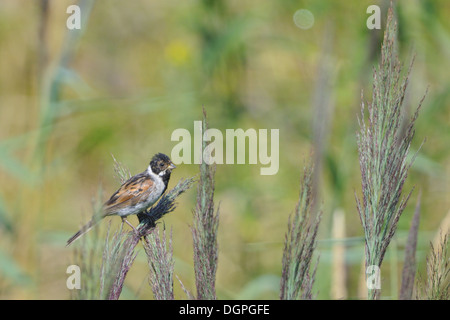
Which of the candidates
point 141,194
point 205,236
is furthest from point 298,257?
point 141,194

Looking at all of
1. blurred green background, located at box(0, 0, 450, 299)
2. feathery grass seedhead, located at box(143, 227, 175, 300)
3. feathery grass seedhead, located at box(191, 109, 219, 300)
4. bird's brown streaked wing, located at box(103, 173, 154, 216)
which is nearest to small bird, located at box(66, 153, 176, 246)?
bird's brown streaked wing, located at box(103, 173, 154, 216)

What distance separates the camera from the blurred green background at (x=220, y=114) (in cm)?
250

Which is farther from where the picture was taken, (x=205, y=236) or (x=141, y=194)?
(x=141, y=194)

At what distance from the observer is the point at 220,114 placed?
11.9 feet

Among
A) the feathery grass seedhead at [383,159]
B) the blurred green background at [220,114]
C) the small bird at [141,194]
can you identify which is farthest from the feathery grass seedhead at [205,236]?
the blurred green background at [220,114]

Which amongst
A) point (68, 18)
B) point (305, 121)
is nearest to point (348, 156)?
point (305, 121)

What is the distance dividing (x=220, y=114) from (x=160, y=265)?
2395mm

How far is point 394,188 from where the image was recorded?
125cm

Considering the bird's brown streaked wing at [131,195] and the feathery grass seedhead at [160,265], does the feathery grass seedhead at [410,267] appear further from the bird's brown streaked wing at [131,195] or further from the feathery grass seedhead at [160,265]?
the bird's brown streaked wing at [131,195]

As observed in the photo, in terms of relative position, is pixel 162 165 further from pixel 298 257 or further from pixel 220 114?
pixel 220 114

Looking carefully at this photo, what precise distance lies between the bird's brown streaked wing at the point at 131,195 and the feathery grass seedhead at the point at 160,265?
608 mm

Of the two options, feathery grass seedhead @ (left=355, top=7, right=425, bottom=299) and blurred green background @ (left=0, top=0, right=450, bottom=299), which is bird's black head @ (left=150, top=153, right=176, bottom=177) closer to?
blurred green background @ (left=0, top=0, right=450, bottom=299)

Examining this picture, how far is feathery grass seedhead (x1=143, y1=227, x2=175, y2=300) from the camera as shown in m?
1.25
